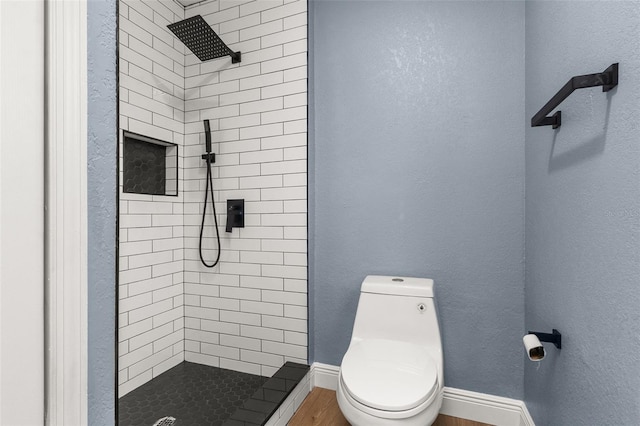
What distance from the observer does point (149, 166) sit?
189cm

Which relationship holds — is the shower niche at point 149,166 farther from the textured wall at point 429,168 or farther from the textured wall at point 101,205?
the textured wall at point 101,205

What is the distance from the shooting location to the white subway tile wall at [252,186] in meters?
1.91

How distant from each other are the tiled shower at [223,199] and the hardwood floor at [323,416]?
220 millimetres

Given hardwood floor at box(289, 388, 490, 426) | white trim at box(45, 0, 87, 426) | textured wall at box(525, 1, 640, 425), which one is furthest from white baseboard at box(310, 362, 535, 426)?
white trim at box(45, 0, 87, 426)

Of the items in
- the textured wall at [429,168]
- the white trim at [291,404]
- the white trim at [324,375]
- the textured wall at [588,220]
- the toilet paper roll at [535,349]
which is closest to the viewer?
the textured wall at [588,220]

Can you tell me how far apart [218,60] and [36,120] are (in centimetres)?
179

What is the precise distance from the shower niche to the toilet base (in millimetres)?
1486

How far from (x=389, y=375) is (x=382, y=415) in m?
0.17

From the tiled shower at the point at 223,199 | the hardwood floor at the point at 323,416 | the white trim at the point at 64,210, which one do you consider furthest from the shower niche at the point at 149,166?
the hardwood floor at the point at 323,416

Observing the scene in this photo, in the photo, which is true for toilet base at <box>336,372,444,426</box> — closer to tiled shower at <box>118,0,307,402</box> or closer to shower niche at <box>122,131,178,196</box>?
tiled shower at <box>118,0,307,402</box>

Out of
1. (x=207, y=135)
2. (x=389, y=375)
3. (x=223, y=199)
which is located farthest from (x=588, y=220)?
(x=207, y=135)

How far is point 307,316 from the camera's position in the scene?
6.24 feet

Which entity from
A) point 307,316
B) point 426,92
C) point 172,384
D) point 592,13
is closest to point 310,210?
point 307,316

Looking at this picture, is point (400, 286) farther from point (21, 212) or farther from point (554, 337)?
point (21, 212)
